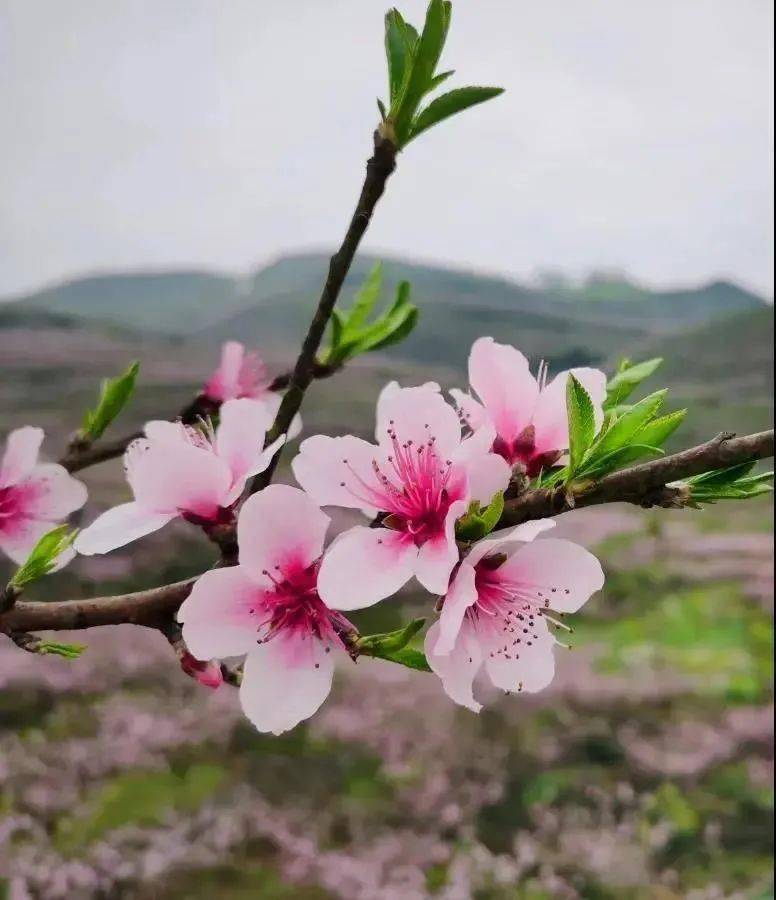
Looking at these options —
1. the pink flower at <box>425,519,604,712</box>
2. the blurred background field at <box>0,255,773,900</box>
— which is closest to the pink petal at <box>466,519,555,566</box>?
the pink flower at <box>425,519,604,712</box>

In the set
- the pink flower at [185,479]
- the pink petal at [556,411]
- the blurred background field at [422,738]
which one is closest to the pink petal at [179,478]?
the pink flower at [185,479]

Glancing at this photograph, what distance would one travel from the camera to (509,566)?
26 centimetres

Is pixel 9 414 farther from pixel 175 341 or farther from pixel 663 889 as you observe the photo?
pixel 663 889

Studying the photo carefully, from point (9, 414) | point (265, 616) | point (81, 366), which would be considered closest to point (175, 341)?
point (81, 366)

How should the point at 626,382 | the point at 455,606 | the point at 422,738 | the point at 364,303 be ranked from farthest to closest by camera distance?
1. the point at 422,738
2. the point at 364,303
3. the point at 626,382
4. the point at 455,606

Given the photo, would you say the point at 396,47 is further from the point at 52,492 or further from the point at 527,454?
the point at 52,492

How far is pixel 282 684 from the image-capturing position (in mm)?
258

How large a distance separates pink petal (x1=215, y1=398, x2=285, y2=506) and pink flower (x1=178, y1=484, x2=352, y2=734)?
37mm

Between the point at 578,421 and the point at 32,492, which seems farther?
the point at 32,492

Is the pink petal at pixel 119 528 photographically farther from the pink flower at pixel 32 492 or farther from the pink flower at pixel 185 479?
the pink flower at pixel 32 492

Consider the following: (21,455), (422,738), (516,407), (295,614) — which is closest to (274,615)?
(295,614)

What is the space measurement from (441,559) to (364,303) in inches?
9.2

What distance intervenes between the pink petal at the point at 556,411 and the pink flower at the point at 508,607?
0.04 meters

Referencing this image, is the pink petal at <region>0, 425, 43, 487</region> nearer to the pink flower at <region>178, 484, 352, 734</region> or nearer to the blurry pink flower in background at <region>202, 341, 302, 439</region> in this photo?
the blurry pink flower in background at <region>202, 341, 302, 439</region>
